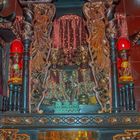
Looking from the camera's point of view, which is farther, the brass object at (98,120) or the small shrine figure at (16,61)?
the small shrine figure at (16,61)

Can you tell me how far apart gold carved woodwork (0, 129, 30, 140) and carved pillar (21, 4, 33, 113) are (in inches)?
7.6

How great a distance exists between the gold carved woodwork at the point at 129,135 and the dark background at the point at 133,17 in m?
0.60

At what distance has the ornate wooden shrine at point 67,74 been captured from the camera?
320 centimetres

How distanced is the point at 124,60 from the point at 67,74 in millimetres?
592

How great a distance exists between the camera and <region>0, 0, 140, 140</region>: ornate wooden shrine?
10.5ft

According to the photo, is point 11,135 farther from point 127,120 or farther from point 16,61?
point 127,120

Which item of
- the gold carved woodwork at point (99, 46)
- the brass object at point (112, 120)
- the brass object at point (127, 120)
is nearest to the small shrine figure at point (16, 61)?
the gold carved woodwork at point (99, 46)

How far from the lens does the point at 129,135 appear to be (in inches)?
124

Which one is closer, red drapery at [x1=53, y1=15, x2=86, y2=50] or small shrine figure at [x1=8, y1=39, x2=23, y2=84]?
small shrine figure at [x1=8, y1=39, x2=23, y2=84]

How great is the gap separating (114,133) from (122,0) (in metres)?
1.54

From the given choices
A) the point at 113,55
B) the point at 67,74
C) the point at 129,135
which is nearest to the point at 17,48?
the point at 67,74

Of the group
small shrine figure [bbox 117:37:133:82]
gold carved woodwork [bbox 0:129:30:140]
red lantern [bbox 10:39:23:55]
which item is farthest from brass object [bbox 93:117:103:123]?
red lantern [bbox 10:39:23:55]

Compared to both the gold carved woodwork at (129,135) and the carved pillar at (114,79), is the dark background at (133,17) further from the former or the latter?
the gold carved woodwork at (129,135)

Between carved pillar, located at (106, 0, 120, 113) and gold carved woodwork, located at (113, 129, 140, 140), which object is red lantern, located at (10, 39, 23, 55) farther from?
gold carved woodwork, located at (113, 129, 140, 140)
